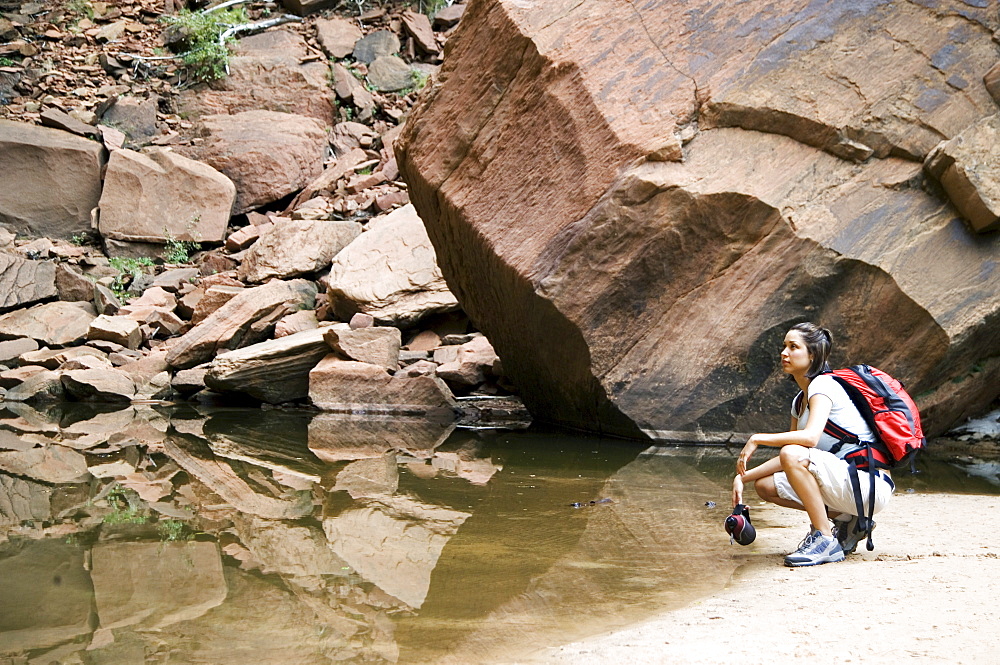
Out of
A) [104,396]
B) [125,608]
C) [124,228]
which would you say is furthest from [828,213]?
[124,228]

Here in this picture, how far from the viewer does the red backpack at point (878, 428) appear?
Result: 10.8ft

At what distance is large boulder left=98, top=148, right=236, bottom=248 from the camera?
14164 mm

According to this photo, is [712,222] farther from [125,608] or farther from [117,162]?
[117,162]

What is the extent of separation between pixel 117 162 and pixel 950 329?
1243cm

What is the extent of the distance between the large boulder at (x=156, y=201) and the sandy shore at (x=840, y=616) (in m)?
12.3

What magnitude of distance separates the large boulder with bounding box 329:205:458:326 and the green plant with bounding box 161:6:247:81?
773 cm

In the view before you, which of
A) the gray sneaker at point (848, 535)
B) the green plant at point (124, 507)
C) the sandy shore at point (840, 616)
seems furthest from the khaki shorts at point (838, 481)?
Result: the green plant at point (124, 507)

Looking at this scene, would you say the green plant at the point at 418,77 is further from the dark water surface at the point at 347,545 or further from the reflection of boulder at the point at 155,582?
the reflection of boulder at the point at 155,582

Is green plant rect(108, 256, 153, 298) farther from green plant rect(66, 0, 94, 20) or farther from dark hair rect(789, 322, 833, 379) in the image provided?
dark hair rect(789, 322, 833, 379)

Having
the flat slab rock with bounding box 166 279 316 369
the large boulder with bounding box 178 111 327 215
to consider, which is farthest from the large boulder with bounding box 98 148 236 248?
the flat slab rock with bounding box 166 279 316 369

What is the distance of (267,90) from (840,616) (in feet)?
51.8

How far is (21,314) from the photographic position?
39.1 feet

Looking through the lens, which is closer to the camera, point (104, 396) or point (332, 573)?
point (332, 573)

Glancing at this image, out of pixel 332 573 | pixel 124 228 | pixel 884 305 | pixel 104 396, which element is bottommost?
pixel 104 396
